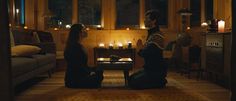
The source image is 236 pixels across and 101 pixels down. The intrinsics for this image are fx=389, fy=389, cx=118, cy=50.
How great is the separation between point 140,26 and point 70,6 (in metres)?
1.99

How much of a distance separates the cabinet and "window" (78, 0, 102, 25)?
4060mm

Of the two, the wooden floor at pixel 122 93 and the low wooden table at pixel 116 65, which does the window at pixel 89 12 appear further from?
the low wooden table at pixel 116 65

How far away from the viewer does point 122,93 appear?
5348mm

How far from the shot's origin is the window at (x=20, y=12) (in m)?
9.30

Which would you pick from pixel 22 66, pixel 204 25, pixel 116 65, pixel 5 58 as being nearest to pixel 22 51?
pixel 22 66

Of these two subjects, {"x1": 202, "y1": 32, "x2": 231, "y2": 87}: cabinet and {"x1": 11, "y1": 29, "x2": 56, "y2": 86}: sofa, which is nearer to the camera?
{"x1": 11, "y1": 29, "x2": 56, "y2": 86}: sofa

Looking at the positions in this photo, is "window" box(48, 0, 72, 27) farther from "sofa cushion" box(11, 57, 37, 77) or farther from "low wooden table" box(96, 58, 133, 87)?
"low wooden table" box(96, 58, 133, 87)

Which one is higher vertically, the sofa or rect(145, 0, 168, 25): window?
rect(145, 0, 168, 25): window

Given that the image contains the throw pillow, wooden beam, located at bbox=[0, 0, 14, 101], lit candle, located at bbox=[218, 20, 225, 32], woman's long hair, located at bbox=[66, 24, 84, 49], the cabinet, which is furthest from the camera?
lit candle, located at bbox=[218, 20, 225, 32]

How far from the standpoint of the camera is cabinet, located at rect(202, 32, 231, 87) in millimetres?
5773

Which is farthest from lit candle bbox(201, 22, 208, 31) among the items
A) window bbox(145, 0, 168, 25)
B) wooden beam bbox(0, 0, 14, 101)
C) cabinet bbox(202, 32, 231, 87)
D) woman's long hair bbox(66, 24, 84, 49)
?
wooden beam bbox(0, 0, 14, 101)

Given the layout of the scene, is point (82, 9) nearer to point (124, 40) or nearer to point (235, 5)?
point (124, 40)

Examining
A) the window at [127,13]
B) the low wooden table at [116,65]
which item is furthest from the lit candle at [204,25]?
the low wooden table at [116,65]

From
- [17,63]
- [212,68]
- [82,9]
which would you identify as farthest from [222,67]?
[82,9]
